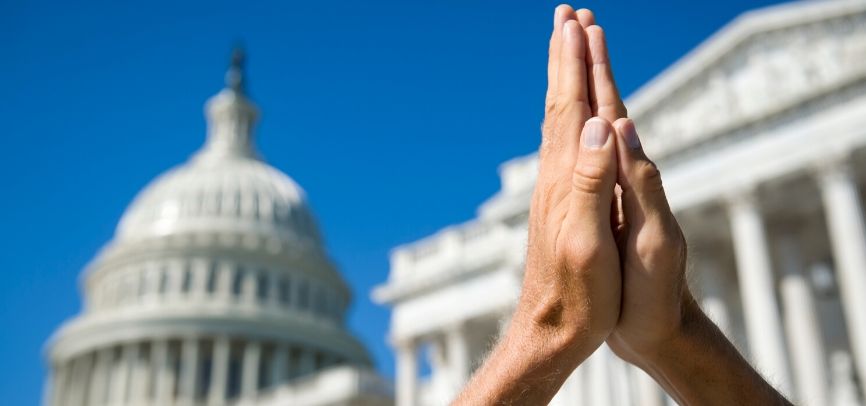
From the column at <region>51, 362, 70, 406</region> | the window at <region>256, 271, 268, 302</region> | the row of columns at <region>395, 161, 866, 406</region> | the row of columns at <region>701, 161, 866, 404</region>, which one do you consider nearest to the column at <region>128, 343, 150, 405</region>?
the column at <region>51, 362, 70, 406</region>

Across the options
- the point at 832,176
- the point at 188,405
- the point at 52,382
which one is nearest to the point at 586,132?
the point at 832,176

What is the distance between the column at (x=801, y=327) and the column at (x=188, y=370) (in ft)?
208

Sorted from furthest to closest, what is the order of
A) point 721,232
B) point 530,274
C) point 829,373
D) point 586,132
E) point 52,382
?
1. point 52,382
2. point 721,232
3. point 829,373
4. point 530,274
5. point 586,132

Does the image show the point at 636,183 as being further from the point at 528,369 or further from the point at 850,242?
the point at 850,242

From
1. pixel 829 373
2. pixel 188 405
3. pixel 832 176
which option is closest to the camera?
pixel 832 176

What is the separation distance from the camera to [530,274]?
4.38m

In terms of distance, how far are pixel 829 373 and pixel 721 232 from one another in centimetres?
667

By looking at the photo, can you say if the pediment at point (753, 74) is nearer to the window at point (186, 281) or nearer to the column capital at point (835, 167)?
the column capital at point (835, 167)

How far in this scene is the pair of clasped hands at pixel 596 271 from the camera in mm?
4047

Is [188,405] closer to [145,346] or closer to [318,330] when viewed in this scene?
[145,346]

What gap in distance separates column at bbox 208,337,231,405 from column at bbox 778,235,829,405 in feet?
198

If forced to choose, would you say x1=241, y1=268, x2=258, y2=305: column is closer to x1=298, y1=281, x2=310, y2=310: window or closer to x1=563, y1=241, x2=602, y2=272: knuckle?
x1=298, y1=281, x2=310, y2=310: window

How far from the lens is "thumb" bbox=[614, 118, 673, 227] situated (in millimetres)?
4078

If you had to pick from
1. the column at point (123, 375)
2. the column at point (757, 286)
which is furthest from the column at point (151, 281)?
the column at point (757, 286)
